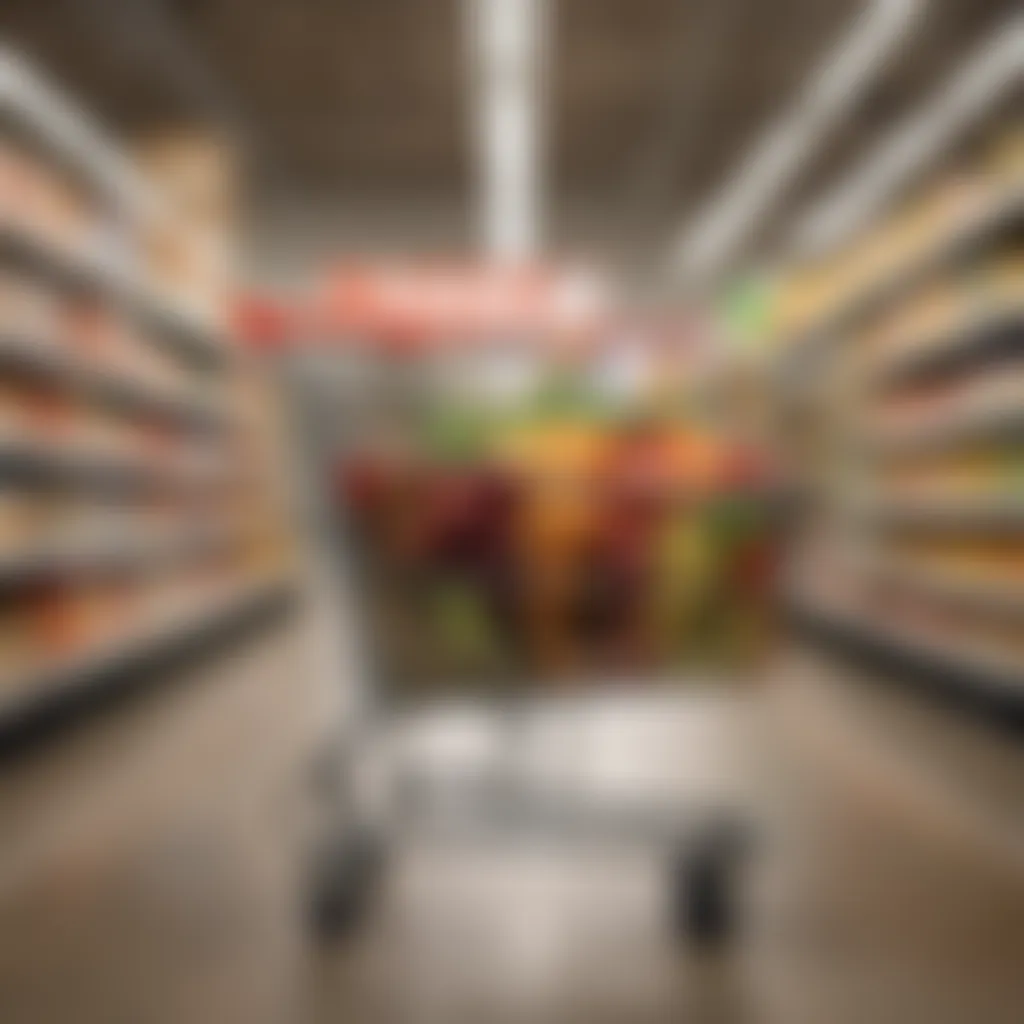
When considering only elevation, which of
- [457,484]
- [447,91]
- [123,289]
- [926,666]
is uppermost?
[447,91]

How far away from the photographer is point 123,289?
136 cm

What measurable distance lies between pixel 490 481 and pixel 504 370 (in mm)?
106

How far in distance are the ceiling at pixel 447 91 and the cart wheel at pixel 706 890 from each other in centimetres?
69

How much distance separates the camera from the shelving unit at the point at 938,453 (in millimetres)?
2479

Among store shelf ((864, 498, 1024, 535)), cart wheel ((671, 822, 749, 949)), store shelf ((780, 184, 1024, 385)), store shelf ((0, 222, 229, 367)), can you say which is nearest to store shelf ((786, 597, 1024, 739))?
store shelf ((864, 498, 1024, 535))

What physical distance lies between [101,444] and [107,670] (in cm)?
60

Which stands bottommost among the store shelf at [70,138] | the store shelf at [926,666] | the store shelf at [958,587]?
the store shelf at [926,666]

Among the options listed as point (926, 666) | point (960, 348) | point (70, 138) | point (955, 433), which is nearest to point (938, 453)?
point (955, 433)

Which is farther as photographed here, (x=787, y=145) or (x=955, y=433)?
(x=955, y=433)

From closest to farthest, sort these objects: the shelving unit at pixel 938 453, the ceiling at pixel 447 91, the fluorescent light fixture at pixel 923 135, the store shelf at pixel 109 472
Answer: the ceiling at pixel 447 91 < the fluorescent light fixture at pixel 923 135 < the store shelf at pixel 109 472 < the shelving unit at pixel 938 453

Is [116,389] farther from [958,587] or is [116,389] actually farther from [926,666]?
[926,666]

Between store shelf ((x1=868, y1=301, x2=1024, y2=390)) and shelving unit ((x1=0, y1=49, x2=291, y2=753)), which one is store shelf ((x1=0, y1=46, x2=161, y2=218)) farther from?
store shelf ((x1=868, y1=301, x2=1024, y2=390))

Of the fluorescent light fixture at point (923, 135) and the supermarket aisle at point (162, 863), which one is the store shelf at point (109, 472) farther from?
the fluorescent light fixture at point (923, 135)

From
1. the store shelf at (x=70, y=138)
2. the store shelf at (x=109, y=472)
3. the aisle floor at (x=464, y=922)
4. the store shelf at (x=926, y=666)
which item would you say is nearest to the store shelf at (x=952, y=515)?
the store shelf at (x=926, y=666)
